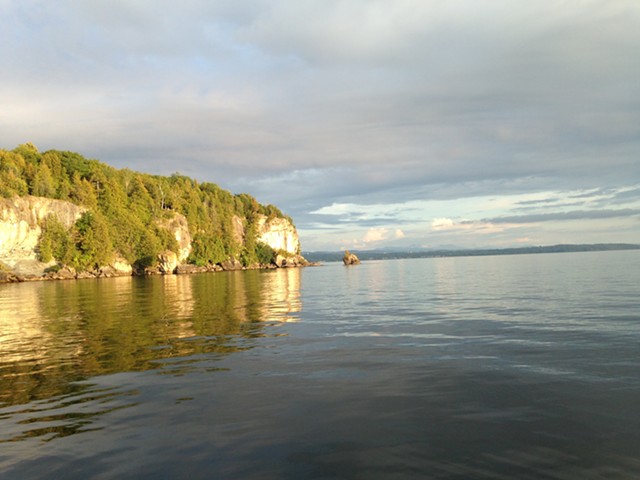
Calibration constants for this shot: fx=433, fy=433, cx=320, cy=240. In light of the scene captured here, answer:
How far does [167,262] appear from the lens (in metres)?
140

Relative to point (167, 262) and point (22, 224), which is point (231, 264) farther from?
point (22, 224)

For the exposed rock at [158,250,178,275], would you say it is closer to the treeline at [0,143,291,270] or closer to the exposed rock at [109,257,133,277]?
the treeline at [0,143,291,270]

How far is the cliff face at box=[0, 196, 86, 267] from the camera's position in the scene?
9606cm

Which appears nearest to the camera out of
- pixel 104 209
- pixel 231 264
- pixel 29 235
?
pixel 29 235

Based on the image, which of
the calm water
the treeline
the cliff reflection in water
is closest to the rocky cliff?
the treeline

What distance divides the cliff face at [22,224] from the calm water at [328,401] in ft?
300

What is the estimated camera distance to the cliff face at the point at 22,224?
96062mm

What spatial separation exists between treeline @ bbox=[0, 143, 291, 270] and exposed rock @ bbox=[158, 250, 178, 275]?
2.30 meters

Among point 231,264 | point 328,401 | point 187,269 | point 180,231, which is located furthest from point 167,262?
point 328,401

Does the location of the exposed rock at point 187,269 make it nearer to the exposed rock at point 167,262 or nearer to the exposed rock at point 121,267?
the exposed rock at point 167,262

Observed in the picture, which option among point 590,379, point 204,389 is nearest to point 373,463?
point 204,389

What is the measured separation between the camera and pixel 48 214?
108562mm

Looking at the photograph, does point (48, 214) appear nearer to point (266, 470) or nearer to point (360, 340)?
point (360, 340)

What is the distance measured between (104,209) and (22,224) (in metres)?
30.4
